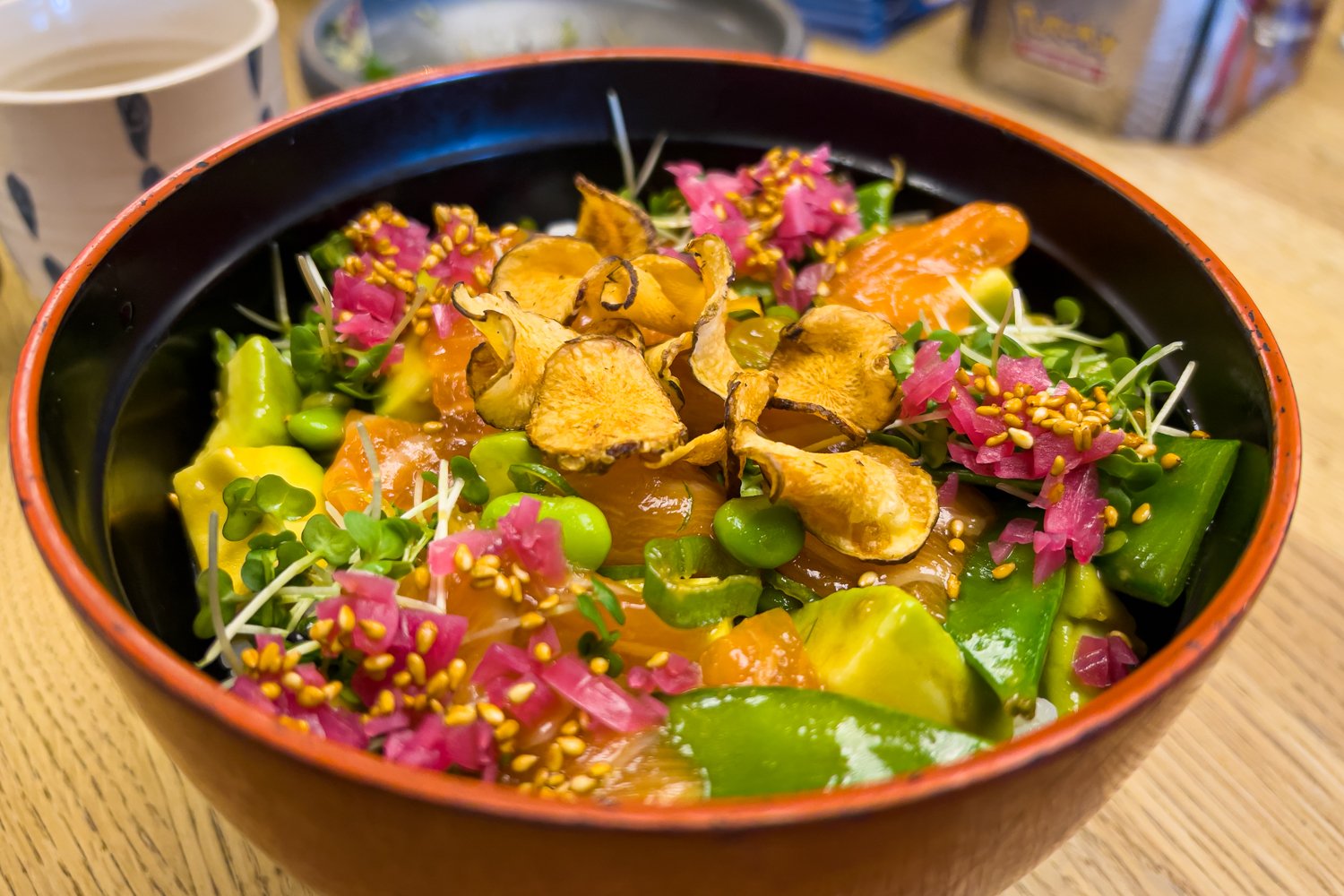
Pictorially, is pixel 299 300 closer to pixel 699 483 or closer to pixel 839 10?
pixel 699 483

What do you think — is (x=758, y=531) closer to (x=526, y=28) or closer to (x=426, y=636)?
(x=426, y=636)

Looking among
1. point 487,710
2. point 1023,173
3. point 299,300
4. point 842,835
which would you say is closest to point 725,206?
point 1023,173

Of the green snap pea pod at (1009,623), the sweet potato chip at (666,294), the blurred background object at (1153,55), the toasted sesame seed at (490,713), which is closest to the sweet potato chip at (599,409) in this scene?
the sweet potato chip at (666,294)

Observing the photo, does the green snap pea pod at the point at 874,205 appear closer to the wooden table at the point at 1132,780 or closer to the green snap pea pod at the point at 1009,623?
the green snap pea pod at the point at 1009,623

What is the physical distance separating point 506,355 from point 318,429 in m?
0.28

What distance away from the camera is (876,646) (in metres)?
0.95

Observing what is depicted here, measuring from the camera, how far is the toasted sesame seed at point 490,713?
0.87 meters

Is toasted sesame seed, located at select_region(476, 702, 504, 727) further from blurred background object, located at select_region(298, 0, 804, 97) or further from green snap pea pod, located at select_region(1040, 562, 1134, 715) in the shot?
blurred background object, located at select_region(298, 0, 804, 97)

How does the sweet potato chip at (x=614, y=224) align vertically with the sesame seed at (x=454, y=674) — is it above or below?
above

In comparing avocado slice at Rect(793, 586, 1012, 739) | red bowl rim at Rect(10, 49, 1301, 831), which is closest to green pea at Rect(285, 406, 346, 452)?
red bowl rim at Rect(10, 49, 1301, 831)

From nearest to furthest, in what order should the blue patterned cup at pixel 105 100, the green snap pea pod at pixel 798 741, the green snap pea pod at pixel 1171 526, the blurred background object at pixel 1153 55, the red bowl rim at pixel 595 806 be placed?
the red bowl rim at pixel 595 806
the green snap pea pod at pixel 798 741
the green snap pea pod at pixel 1171 526
the blue patterned cup at pixel 105 100
the blurred background object at pixel 1153 55

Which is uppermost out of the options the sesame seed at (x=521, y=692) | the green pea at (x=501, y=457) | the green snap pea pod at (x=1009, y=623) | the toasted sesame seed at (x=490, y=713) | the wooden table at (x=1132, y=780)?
the green pea at (x=501, y=457)

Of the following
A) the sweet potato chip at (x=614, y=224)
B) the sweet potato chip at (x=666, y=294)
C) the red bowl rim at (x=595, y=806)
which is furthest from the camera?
the sweet potato chip at (x=614, y=224)

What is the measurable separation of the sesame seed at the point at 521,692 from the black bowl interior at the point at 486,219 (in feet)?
1.29
